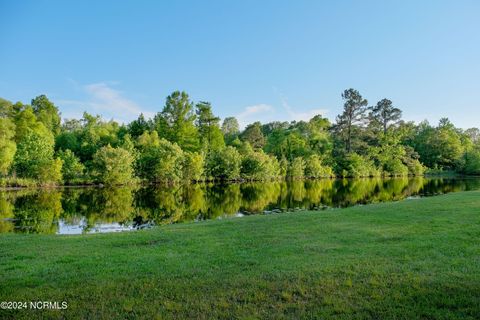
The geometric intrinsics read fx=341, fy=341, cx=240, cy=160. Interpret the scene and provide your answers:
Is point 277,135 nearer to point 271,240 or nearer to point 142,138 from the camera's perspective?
point 142,138

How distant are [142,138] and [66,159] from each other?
15.1 m

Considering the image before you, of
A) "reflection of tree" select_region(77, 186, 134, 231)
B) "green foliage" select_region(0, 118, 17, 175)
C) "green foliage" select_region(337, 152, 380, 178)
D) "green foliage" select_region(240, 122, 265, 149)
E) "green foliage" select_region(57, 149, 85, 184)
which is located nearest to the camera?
"reflection of tree" select_region(77, 186, 134, 231)

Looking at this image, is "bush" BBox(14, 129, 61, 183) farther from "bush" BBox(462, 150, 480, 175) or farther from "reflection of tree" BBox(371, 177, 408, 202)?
"bush" BBox(462, 150, 480, 175)

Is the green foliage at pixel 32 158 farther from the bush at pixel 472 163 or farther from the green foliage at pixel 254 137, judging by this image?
the bush at pixel 472 163

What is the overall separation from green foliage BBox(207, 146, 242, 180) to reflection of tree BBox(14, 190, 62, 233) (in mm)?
32600

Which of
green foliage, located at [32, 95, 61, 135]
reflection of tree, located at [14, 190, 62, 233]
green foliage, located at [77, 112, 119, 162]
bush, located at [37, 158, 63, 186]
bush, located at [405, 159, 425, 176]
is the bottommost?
reflection of tree, located at [14, 190, 62, 233]

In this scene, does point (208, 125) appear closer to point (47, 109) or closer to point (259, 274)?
point (47, 109)

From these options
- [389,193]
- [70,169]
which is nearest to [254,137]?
[70,169]

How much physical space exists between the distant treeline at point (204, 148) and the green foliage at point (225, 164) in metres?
0.17

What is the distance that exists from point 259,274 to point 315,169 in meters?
63.8

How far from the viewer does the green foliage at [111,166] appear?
150 ft

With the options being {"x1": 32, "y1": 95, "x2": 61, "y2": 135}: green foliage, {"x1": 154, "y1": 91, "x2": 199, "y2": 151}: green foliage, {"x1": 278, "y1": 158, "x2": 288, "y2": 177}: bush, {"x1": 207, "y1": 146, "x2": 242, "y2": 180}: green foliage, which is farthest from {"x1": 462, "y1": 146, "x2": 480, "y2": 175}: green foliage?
{"x1": 32, "y1": 95, "x2": 61, "y2": 135}: green foliage

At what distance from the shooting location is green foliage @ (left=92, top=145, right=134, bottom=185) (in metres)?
45.7

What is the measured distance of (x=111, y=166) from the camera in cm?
4569
